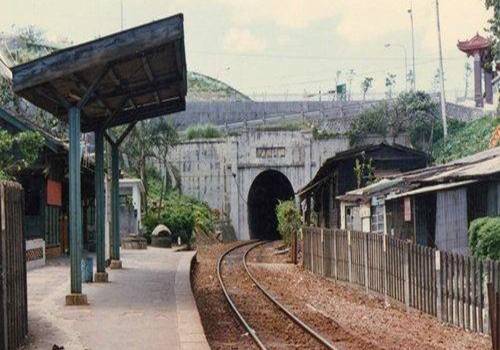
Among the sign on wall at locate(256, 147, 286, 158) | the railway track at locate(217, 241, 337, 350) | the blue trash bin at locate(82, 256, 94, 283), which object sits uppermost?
the sign on wall at locate(256, 147, 286, 158)

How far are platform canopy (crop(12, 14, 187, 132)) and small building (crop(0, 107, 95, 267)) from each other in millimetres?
5306

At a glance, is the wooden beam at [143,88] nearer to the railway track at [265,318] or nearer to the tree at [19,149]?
the tree at [19,149]

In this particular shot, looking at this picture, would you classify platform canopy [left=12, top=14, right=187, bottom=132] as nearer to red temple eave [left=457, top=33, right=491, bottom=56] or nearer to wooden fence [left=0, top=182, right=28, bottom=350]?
wooden fence [left=0, top=182, right=28, bottom=350]

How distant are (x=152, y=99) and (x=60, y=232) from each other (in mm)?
10895

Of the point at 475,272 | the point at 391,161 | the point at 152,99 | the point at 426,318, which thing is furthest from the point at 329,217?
the point at 475,272

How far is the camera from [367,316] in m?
15.2

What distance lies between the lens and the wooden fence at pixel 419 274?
40.5ft

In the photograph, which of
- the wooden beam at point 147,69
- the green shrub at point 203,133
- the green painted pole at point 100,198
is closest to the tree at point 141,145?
the green shrub at point 203,133

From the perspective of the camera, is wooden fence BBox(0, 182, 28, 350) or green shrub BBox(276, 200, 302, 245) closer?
wooden fence BBox(0, 182, 28, 350)

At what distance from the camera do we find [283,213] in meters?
36.2

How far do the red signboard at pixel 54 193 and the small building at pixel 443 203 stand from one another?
1114 cm

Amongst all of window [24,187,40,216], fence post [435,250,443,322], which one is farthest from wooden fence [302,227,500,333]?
window [24,187,40,216]

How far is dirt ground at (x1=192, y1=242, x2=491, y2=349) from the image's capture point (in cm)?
1207

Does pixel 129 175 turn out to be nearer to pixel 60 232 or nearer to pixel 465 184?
pixel 60 232
